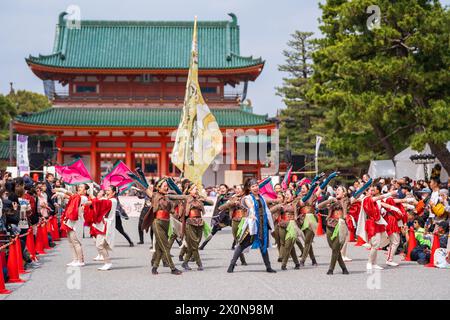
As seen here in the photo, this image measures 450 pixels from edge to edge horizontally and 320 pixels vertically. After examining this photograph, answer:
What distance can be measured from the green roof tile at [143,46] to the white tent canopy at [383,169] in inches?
629

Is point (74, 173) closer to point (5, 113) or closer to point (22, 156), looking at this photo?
point (22, 156)

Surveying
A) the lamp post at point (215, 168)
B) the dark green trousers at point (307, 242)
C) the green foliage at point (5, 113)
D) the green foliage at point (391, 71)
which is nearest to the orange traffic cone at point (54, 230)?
the dark green trousers at point (307, 242)

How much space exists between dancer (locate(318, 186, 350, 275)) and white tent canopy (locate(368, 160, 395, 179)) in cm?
1566

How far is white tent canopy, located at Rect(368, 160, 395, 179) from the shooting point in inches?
1125

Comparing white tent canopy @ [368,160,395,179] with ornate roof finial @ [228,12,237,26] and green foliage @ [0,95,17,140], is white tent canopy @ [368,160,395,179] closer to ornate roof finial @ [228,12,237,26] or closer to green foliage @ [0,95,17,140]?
ornate roof finial @ [228,12,237,26]

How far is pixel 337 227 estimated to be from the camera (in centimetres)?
1273

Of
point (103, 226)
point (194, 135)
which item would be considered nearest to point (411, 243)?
point (103, 226)

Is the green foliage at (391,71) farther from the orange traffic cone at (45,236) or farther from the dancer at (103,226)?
the dancer at (103,226)

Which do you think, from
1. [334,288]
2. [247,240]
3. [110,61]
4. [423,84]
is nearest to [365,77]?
[423,84]

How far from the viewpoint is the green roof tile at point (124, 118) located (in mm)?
41438

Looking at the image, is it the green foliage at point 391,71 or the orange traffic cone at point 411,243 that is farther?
the green foliage at point 391,71

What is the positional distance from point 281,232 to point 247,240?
1439 millimetres

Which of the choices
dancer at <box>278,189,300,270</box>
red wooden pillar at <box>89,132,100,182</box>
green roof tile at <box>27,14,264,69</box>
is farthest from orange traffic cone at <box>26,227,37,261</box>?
green roof tile at <box>27,14,264,69</box>
